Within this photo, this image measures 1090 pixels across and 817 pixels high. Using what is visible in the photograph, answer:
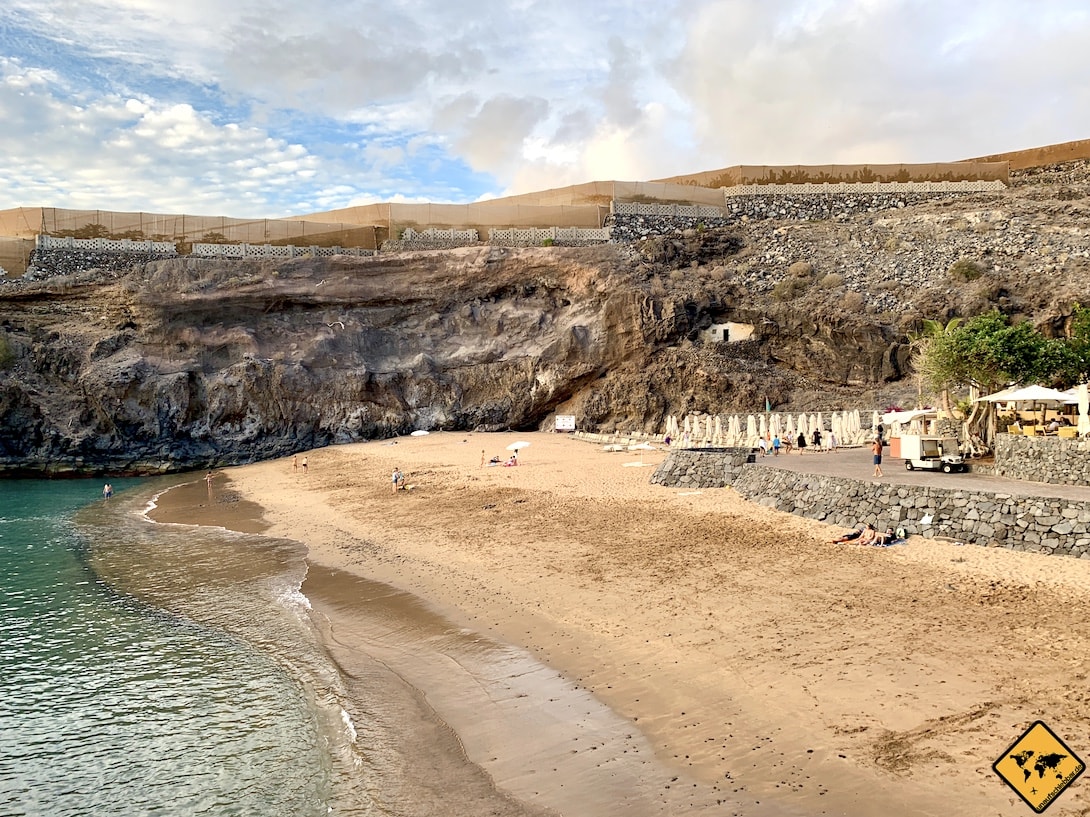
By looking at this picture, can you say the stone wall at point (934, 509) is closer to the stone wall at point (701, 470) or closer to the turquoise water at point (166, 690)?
the stone wall at point (701, 470)

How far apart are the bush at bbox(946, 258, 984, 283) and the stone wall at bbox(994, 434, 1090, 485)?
28417 millimetres

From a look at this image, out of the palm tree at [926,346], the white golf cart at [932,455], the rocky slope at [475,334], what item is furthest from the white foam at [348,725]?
the rocky slope at [475,334]

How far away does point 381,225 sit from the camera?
4900 centimetres

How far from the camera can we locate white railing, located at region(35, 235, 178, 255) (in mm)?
43969

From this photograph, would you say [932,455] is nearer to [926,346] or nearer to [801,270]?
[926,346]

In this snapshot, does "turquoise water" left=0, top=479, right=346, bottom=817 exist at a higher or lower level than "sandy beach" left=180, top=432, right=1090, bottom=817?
lower

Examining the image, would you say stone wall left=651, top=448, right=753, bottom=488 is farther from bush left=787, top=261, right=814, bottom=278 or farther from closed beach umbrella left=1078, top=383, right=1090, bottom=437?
bush left=787, top=261, right=814, bottom=278

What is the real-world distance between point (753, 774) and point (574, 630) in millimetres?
4406

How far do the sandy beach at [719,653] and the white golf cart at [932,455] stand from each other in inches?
172

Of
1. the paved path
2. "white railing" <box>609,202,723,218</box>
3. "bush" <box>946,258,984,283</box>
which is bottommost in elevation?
the paved path

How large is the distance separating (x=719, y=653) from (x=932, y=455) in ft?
38.9

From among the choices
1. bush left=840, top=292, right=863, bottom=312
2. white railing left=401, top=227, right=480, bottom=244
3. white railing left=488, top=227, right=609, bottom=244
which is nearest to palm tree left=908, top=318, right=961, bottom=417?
bush left=840, top=292, right=863, bottom=312

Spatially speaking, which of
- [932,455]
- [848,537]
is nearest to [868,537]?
[848,537]

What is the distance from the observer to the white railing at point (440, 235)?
48344 millimetres
